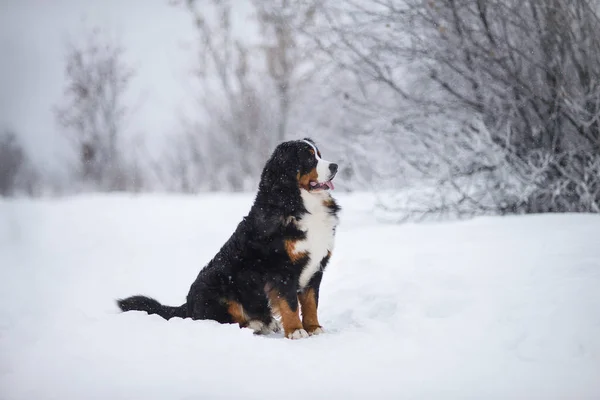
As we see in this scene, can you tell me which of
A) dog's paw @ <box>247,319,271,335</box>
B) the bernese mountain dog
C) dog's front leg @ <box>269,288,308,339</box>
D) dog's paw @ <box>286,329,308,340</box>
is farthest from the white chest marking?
dog's paw @ <box>247,319,271,335</box>

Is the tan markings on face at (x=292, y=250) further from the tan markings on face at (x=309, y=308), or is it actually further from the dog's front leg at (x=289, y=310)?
the tan markings on face at (x=309, y=308)

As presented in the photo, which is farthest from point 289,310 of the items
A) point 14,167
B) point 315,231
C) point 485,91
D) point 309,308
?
point 14,167

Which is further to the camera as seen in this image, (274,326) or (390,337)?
(274,326)

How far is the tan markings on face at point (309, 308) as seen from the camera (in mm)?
3699

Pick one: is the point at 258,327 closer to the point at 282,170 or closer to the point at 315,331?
the point at 315,331

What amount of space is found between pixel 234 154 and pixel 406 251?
15.5 meters

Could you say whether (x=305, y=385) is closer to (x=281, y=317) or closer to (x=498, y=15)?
(x=281, y=317)

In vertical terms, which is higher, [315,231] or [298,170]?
[298,170]

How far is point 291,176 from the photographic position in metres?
3.73

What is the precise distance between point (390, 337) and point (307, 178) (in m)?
1.32

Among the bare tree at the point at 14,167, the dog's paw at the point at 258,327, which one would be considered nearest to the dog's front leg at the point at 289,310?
the dog's paw at the point at 258,327

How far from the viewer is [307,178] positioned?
3.74 m

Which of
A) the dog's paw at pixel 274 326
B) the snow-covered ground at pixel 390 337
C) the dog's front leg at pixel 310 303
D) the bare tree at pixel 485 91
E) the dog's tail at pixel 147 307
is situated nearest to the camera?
the snow-covered ground at pixel 390 337

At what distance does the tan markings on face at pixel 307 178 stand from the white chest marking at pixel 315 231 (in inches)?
1.6
